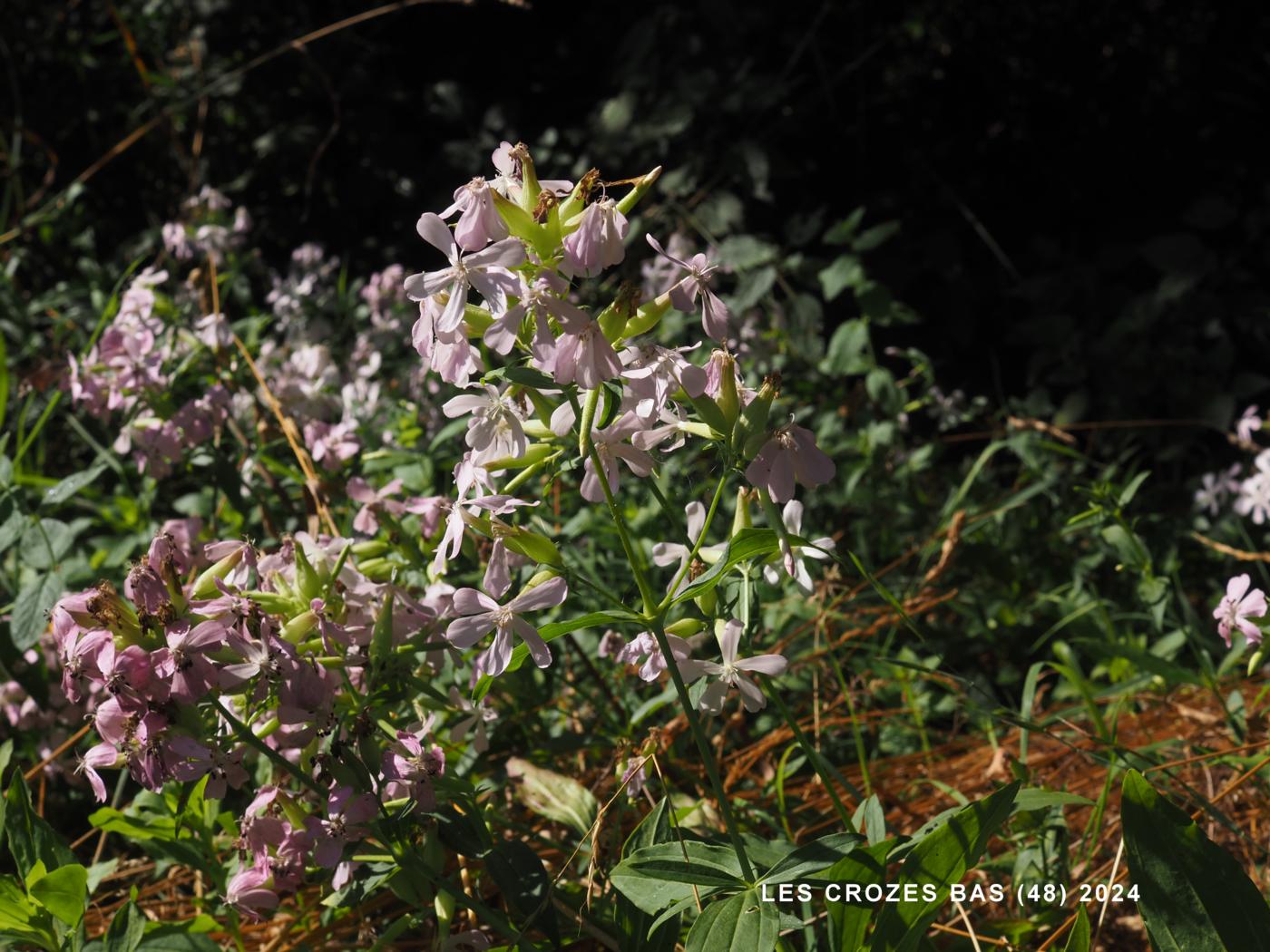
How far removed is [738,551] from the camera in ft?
3.10

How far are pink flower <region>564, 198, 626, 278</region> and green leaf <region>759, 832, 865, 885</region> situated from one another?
50cm

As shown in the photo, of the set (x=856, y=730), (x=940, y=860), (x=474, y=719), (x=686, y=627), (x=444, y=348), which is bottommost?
(x=856, y=730)

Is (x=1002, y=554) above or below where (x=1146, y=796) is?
below

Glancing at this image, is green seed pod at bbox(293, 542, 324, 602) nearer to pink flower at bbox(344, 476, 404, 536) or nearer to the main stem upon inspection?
pink flower at bbox(344, 476, 404, 536)

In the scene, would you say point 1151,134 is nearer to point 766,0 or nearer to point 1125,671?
point 766,0

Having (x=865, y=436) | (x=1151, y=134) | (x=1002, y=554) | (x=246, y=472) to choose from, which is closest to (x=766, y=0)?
(x=1151, y=134)

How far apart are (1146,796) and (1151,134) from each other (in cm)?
368

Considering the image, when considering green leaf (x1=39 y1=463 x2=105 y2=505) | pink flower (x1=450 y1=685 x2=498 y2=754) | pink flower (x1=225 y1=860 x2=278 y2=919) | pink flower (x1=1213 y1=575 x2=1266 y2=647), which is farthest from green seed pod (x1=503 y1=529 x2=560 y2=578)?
green leaf (x1=39 y1=463 x2=105 y2=505)

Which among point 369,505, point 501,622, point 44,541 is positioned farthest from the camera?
point 44,541

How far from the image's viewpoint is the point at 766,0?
385 centimetres

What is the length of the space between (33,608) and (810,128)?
309 centimetres

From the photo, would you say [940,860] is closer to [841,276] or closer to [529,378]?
[529,378]

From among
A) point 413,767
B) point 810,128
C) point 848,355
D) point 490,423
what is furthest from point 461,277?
point 810,128

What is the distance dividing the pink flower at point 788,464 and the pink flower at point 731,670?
148 millimetres
